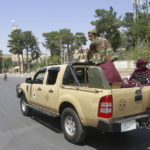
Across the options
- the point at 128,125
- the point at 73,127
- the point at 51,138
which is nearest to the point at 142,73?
the point at 128,125

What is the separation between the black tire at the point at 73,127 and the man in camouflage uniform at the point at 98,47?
5.69ft

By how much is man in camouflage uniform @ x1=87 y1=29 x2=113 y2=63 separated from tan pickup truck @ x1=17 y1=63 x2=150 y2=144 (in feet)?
1.41

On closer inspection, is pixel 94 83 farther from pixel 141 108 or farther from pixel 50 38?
→ pixel 50 38

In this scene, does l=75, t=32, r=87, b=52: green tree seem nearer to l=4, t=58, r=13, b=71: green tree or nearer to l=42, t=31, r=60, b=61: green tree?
l=42, t=31, r=60, b=61: green tree

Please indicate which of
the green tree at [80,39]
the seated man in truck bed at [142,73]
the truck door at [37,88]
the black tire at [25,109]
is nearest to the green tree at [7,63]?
the green tree at [80,39]

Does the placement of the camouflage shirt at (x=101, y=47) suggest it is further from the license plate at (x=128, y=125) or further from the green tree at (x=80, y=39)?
the green tree at (x=80, y=39)

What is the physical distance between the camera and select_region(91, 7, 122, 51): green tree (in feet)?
137

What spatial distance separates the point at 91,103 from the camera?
361 centimetres

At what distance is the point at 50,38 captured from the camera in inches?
2405

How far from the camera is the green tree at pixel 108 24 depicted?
137ft

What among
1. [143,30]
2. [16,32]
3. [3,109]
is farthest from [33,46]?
[3,109]

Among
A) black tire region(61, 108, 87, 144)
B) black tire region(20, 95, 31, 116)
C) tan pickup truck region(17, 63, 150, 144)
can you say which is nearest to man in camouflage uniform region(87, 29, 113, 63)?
tan pickup truck region(17, 63, 150, 144)

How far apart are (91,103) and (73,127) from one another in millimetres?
909

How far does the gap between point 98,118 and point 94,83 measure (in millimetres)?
667
